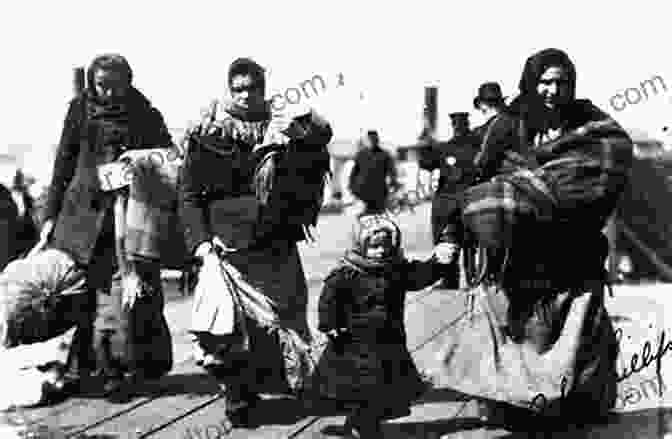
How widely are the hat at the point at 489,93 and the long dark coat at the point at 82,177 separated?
2.93 metres

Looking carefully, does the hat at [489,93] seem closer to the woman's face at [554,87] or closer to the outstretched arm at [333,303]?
the woman's face at [554,87]

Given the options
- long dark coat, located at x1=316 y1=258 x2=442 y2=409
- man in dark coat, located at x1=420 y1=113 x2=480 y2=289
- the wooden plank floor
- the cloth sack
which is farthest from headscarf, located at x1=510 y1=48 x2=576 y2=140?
man in dark coat, located at x1=420 y1=113 x2=480 y2=289

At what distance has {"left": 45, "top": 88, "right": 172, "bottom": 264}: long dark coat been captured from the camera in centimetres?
677

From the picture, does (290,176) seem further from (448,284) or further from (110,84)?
(448,284)

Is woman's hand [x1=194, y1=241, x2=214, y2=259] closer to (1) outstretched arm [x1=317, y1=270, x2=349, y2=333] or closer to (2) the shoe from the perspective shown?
(1) outstretched arm [x1=317, y1=270, x2=349, y2=333]

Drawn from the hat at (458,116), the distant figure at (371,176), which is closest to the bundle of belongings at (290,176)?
the hat at (458,116)

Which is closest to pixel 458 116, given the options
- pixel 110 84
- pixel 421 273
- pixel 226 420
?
pixel 110 84

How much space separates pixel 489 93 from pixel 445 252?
2.94 meters

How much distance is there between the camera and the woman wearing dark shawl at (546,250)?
5.32 m

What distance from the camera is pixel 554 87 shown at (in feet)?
17.4

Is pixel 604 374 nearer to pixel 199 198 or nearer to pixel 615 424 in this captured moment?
pixel 615 424

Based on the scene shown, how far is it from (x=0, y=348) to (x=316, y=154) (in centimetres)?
272

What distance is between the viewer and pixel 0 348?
22.5 ft

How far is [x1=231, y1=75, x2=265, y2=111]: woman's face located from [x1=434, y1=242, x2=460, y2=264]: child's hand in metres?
1.46
